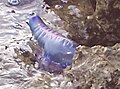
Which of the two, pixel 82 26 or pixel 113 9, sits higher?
pixel 113 9

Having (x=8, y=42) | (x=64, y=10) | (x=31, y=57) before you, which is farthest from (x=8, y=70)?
(x=64, y=10)

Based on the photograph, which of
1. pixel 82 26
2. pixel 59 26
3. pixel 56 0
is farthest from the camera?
pixel 56 0

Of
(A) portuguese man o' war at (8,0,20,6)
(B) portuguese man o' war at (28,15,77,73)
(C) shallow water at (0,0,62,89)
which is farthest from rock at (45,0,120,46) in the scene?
(A) portuguese man o' war at (8,0,20,6)

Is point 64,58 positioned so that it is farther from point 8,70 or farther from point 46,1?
point 46,1

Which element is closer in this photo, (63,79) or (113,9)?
(63,79)

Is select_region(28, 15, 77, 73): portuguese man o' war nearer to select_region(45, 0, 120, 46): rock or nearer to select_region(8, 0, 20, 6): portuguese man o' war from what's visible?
select_region(45, 0, 120, 46): rock

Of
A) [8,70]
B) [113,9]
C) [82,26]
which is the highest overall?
[113,9]

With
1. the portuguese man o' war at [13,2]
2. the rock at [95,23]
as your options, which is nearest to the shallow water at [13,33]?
the portuguese man o' war at [13,2]

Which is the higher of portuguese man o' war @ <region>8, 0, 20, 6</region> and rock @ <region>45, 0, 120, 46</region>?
rock @ <region>45, 0, 120, 46</region>

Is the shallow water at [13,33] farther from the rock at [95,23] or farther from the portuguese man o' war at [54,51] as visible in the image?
the rock at [95,23]
